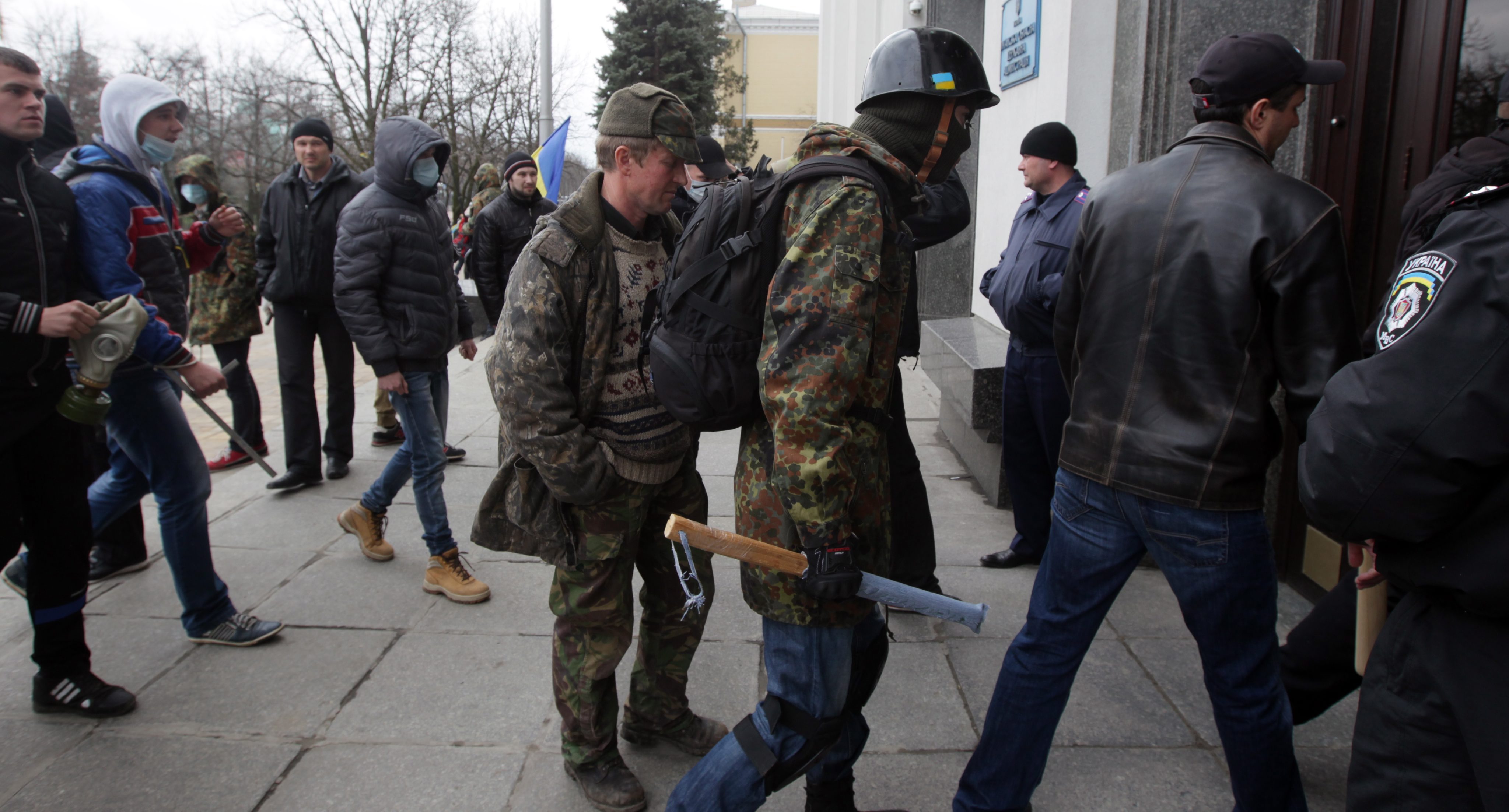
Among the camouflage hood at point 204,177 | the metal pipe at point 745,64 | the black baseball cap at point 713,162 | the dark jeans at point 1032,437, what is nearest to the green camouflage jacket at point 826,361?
the dark jeans at point 1032,437

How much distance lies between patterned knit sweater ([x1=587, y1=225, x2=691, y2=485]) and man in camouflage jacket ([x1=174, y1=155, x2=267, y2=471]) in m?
4.29

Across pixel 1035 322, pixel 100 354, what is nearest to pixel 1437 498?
pixel 1035 322

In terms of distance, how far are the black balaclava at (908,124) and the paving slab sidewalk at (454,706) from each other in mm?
1712

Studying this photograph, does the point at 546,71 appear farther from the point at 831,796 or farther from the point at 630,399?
the point at 831,796

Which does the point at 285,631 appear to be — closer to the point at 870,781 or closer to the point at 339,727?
the point at 339,727

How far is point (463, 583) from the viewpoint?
156 inches

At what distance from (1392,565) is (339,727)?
2.81 m

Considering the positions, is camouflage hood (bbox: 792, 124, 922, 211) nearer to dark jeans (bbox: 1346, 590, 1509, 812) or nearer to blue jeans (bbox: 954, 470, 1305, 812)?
blue jeans (bbox: 954, 470, 1305, 812)

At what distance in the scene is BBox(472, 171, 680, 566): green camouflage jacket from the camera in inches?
91.7

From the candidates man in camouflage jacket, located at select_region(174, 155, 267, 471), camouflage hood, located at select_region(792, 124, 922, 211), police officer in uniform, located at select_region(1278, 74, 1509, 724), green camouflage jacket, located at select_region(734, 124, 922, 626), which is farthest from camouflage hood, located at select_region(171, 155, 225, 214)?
police officer in uniform, located at select_region(1278, 74, 1509, 724)

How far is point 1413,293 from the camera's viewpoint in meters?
1.44

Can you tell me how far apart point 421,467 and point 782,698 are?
8.22ft

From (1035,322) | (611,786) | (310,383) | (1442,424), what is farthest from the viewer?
(310,383)

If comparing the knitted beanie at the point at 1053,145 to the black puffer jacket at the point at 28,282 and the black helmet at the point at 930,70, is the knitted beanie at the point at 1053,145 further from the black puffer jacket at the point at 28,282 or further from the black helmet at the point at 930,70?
the black puffer jacket at the point at 28,282
